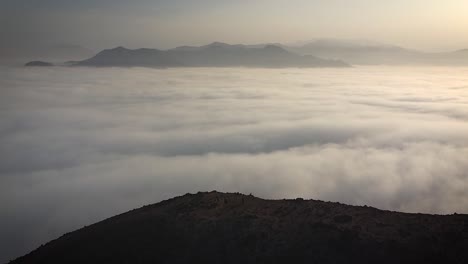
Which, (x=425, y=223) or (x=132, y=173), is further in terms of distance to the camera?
(x=132, y=173)

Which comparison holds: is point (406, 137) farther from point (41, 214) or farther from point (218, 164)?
point (41, 214)

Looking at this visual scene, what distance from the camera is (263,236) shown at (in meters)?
30.0

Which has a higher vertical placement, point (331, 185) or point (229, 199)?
point (229, 199)

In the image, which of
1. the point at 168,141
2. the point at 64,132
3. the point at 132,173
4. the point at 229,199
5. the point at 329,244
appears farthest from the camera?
the point at 64,132

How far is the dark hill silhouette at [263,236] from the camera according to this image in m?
26.8

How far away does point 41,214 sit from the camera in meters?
99.5

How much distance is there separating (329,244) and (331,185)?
8363 cm

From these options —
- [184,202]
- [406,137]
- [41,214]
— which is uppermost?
[184,202]

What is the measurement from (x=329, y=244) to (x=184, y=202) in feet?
49.9

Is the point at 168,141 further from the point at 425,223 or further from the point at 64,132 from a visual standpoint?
the point at 425,223

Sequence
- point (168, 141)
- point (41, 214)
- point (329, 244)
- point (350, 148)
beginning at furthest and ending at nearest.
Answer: point (168, 141), point (350, 148), point (41, 214), point (329, 244)

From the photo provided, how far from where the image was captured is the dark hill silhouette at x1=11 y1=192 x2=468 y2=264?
26.8 meters

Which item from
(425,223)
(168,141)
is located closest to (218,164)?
(168,141)

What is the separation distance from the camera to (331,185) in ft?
357
